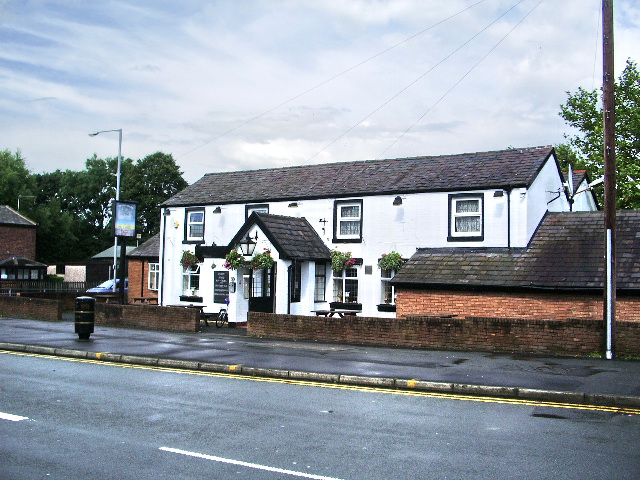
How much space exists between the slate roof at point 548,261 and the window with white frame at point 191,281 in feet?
38.1

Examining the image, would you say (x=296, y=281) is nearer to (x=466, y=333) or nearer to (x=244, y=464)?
(x=466, y=333)

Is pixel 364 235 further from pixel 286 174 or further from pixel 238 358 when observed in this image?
pixel 238 358

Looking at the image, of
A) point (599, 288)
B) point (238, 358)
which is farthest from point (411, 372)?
point (599, 288)

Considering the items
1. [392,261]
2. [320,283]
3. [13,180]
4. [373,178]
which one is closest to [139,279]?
[320,283]

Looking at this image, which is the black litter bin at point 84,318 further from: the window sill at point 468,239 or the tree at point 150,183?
the tree at point 150,183

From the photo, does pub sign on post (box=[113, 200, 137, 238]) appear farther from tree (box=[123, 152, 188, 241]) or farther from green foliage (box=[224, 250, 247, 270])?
tree (box=[123, 152, 188, 241])

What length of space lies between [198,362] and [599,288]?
11.7 m

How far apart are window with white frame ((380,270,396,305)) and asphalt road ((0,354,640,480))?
13.6 metres

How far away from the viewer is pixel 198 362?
14391 mm

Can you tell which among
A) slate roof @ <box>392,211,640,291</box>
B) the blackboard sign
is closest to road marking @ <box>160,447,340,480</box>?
slate roof @ <box>392,211,640,291</box>

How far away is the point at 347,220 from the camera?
1048 inches

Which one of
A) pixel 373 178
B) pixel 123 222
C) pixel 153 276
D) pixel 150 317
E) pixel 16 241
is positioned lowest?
pixel 150 317

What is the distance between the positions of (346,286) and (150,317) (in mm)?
7842

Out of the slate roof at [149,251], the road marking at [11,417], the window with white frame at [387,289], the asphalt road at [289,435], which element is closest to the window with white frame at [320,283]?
the window with white frame at [387,289]
